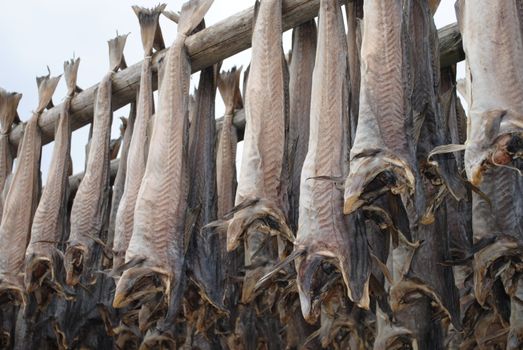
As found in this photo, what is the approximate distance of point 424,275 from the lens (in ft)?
12.2

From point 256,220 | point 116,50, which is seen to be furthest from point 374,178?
point 116,50

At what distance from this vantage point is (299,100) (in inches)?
171

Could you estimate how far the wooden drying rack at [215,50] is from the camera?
170 inches

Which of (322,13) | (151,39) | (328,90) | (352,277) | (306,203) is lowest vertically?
(352,277)

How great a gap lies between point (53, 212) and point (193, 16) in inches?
56.6

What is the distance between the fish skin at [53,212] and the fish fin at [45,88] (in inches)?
5.6

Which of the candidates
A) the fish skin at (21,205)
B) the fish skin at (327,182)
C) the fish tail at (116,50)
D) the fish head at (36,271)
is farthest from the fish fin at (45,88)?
the fish skin at (327,182)

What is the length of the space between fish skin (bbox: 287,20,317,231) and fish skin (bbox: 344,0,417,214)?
661 millimetres

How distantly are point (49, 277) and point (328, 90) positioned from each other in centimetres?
217

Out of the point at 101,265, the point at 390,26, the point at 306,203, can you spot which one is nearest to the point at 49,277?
the point at 101,265

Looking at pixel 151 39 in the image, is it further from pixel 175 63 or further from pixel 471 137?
pixel 471 137

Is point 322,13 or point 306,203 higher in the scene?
point 322,13

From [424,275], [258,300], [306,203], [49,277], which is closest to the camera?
[306,203]

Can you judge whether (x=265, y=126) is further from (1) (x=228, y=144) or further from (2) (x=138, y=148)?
(1) (x=228, y=144)
